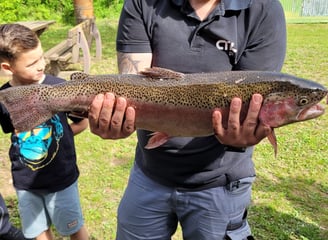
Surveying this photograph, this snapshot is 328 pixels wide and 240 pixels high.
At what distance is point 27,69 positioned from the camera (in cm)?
314

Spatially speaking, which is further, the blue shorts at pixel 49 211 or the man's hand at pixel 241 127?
the blue shorts at pixel 49 211

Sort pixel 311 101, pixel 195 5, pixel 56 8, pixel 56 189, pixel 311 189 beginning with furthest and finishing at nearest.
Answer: pixel 56 8
pixel 311 189
pixel 56 189
pixel 195 5
pixel 311 101

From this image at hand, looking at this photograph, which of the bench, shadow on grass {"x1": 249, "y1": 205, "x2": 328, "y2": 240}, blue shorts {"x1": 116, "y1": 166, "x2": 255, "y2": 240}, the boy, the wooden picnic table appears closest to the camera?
blue shorts {"x1": 116, "y1": 166, "x2": 255, "y2": 240}

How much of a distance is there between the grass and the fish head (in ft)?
7.80

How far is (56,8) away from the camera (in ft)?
64.2

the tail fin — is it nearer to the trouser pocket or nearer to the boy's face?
the boy's face

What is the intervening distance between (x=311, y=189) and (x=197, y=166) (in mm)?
3117

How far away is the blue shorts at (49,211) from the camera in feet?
10.6

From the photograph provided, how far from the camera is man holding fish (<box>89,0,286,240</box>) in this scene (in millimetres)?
2109

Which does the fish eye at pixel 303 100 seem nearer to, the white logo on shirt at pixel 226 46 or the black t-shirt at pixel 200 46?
the black t-shirt at pixel 200 46

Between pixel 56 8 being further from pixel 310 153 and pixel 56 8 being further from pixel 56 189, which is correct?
pixel 56 189

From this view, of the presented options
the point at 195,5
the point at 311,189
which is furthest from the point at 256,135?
the point at 311,189

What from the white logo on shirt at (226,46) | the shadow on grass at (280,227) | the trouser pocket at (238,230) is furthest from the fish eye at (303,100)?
the shadow on grass at (280,227)

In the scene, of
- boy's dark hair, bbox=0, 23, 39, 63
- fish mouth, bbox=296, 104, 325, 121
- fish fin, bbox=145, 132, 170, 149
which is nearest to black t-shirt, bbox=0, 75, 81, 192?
boy's dark hair, bbox=0, 23, 39, 63
